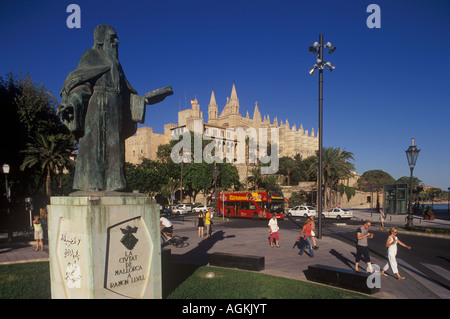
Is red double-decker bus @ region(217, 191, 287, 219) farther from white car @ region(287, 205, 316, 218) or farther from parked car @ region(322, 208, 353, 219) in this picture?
parked car @ region(322, 208, 353, 219)

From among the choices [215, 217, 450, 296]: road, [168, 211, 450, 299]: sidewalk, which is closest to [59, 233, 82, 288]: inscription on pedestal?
[168, 211, 450, 299]: sidewalk

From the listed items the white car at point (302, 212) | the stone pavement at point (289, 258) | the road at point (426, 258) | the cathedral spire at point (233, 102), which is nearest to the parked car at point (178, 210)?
the white car at point (302, 212)

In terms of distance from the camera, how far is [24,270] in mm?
9000

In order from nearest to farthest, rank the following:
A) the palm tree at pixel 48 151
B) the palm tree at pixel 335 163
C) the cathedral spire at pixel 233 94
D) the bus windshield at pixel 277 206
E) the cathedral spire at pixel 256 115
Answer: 1. the palm tree at pixel 48 151
2. the bus windshield at pixel 277 206
3. the palm tree at pixel 335 163
4. the cathedral spire at pixel 233 94
5. the cathedral spire at pixel 256 115

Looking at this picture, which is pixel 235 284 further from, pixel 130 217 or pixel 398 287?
pixel 398 287

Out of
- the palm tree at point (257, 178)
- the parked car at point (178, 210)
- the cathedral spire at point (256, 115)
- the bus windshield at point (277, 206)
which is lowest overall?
the parked car at point (178, 210)

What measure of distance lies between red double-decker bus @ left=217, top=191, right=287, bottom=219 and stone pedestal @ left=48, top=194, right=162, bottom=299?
2507 cm

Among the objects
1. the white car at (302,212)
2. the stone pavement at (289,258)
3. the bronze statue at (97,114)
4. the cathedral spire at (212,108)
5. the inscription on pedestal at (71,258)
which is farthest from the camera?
the cathedral spire at (212,108)

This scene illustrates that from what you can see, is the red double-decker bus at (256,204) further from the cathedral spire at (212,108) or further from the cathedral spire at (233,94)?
the cathedral spire at (212,108)

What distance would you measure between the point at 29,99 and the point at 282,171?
60643mm

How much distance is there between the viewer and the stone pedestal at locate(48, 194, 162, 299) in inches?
178

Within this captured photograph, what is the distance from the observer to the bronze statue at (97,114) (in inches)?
195

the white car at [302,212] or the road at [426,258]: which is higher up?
the road at [426,258]
